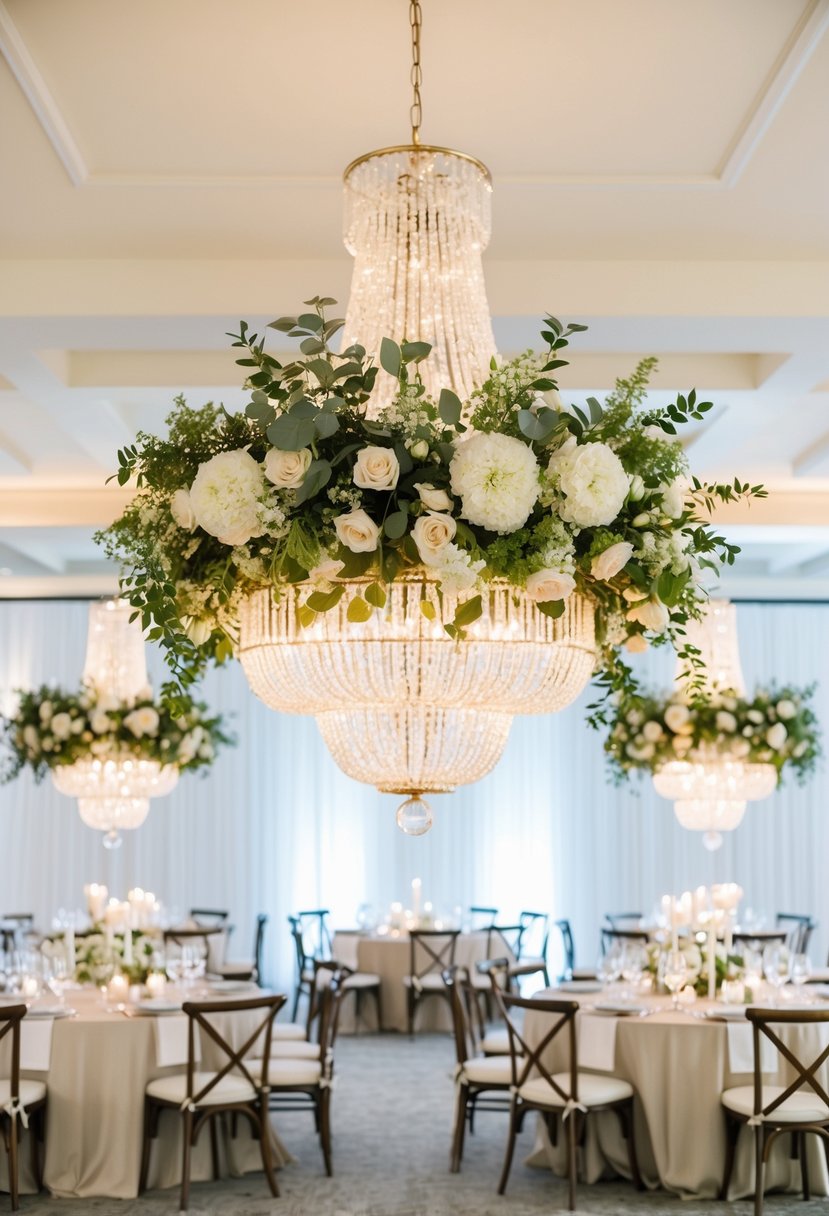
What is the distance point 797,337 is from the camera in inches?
199

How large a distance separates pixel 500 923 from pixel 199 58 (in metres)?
9.94

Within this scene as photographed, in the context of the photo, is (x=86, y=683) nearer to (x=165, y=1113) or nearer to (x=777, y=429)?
(x=165, y=1113)

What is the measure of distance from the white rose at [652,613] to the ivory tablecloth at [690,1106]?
395cm

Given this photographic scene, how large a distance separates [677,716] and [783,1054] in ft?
7.37

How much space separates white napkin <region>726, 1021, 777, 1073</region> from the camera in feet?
19.0

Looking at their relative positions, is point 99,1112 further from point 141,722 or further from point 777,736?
point 777,736

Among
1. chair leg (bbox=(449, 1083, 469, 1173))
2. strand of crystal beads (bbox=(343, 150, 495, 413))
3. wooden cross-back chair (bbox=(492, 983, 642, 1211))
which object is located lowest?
chair leg (bbox=(449, 1083, 469, 1173))

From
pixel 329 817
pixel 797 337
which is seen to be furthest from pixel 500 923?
pixel 797 337

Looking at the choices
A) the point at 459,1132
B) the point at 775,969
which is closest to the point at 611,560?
the point at 459,1132

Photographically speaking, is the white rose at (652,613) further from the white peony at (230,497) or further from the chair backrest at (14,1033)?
the chair backrest at (14,1033)

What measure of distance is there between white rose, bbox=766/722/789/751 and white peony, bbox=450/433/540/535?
535 centimetres

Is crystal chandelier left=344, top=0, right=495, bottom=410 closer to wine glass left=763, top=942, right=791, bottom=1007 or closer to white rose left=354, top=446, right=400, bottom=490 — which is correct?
white rose left=354, top=446, right=400, bottom=490

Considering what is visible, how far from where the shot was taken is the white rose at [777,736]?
7148mm

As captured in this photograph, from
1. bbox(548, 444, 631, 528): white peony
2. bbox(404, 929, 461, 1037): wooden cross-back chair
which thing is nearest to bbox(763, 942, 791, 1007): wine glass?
bbox(404, 929, 461, 1037): wooden cross-back chair
